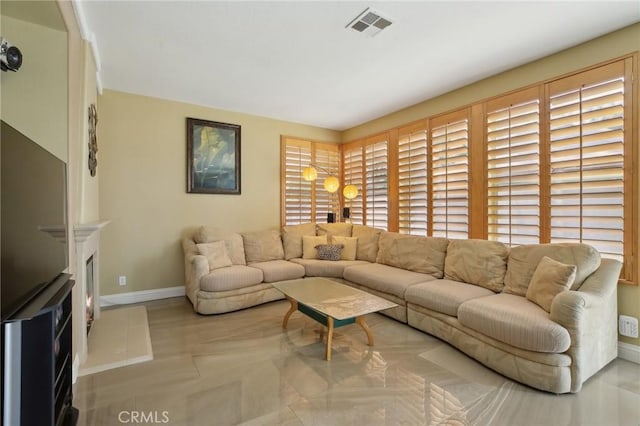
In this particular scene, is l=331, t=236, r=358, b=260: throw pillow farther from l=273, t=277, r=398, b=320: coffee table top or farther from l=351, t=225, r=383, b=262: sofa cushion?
l=273, t=277, r=398, b=320: coffee table top

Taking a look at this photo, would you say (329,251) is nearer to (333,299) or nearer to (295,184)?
(295,184)

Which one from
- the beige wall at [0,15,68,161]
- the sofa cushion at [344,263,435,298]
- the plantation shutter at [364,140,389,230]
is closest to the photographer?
the beige wall at [0,15,68,161]

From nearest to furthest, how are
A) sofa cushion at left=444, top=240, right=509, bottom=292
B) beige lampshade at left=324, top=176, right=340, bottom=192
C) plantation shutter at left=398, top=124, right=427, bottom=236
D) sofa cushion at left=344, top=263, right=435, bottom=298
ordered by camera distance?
sofa cushion at left=444, top=240, right=509, bottom=292, sofa cushion at left=344, top=263, right=435, bottom=298, plantation shutter at left=398, top=124, right=427, bottom=236, beige lampshade at left=324, top=176, right=340, bottom=192

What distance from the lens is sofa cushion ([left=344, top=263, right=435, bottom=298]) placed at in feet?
10.5

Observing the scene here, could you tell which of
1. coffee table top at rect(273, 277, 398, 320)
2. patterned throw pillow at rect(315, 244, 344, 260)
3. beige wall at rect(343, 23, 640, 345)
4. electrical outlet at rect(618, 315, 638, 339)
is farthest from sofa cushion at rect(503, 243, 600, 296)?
patterned throw pillow at rect(315, 244, 344, 260)

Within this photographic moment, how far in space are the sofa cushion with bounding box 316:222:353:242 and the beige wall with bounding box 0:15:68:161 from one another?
3427 mm

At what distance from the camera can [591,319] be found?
6.87 feet

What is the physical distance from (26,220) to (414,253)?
3.44 m

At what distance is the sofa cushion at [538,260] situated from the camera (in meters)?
2.32

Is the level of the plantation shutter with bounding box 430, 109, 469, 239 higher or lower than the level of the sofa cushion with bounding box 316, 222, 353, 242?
higher

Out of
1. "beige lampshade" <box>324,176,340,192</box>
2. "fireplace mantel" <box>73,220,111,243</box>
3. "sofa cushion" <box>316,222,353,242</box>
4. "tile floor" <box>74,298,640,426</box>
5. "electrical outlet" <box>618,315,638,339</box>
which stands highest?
"beige lampshade" <box>324,176,340,192</box>

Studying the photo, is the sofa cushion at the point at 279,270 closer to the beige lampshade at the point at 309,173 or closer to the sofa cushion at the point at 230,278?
the sofa cushion at the point at 230,278

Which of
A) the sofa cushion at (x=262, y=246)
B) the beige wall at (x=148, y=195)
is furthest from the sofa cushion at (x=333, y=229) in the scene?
the beige wall at (x=148, y=195)

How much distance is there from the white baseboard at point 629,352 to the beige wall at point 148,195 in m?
4.37
